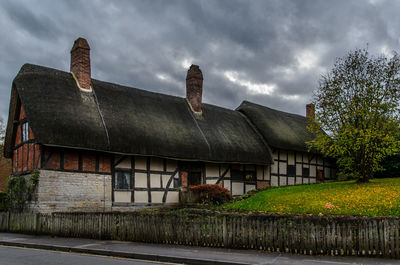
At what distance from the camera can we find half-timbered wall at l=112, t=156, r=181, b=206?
2058 cm

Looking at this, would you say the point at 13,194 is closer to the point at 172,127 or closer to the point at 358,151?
the point at 172,127

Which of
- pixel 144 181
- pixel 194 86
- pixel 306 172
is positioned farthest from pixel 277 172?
pixel 144 181

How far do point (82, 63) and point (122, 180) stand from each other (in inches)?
285

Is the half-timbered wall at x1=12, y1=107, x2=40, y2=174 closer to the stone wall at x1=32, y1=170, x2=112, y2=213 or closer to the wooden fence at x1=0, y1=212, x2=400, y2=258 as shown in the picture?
the stone wall at x1=32, y1=170, x2=112, y2=213

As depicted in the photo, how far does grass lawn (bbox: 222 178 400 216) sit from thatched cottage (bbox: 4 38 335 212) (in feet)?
13.6

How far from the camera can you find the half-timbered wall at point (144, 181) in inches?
810

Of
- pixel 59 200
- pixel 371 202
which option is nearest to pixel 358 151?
pixel 371 202

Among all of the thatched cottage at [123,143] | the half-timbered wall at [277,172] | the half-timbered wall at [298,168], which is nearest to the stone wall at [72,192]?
the thatched cottage at [123,143]

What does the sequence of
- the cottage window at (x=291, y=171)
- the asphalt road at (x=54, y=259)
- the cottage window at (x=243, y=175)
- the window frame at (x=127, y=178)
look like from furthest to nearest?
1. the cottage window at (x=291, y=171)
2. the cottage window at (x=243, y=175)
3. the window frame at (x=127, y=178)
4. the asphalt road at (x=54, y=259)

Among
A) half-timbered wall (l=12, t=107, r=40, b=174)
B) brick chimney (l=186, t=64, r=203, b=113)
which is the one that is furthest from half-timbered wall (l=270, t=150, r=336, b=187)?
half-timbered wall (l=12, t=107, r=40, b=174)

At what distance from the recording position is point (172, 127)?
23719mm

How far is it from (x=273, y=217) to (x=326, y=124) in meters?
13.8

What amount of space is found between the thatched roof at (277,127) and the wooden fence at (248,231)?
16.5 metres

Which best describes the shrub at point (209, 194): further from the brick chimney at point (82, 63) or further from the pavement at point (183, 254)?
the pavement at point (183, 254)
